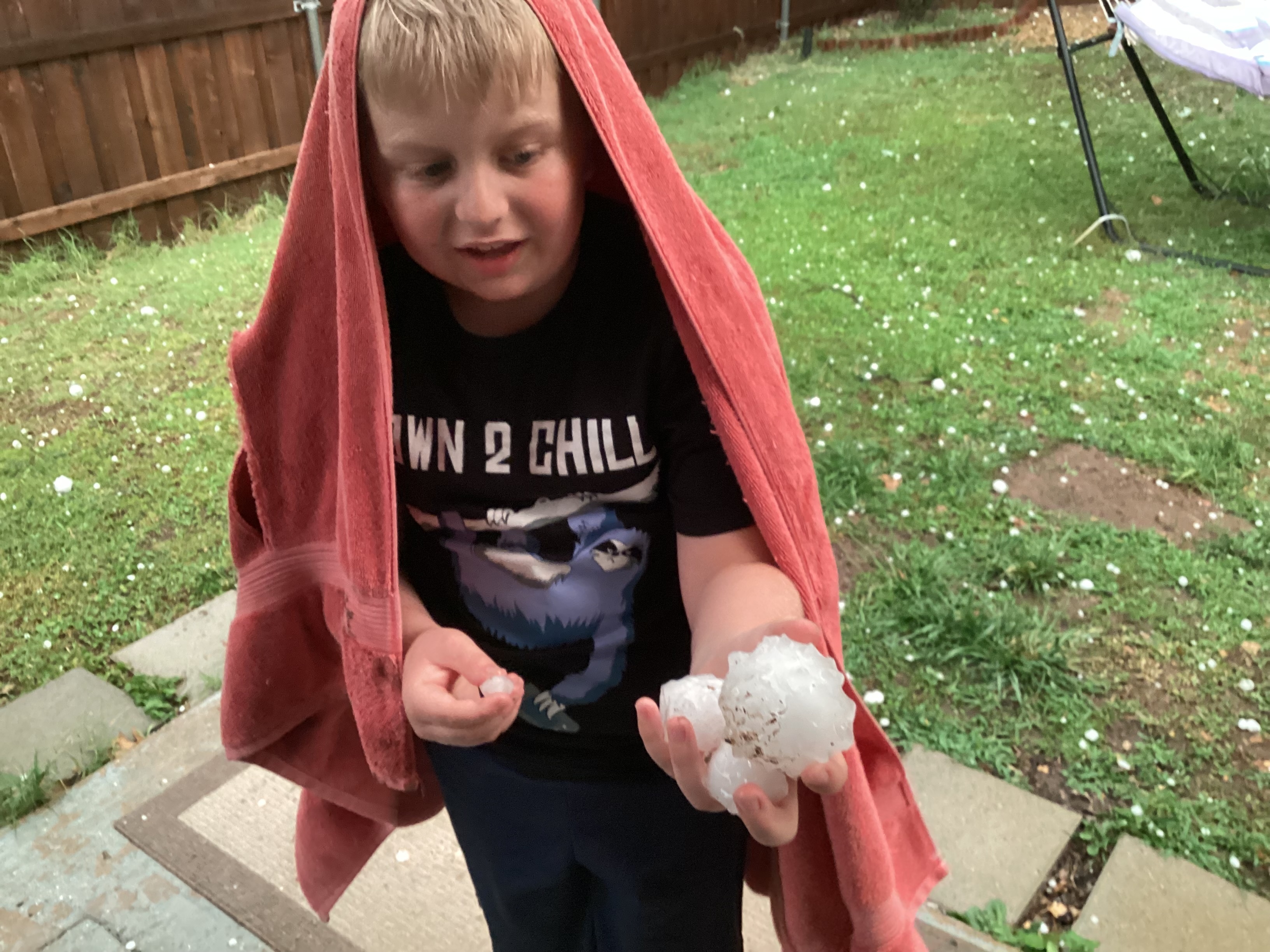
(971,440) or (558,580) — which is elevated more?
(558,580)

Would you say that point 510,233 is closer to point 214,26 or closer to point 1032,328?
point 1032,328

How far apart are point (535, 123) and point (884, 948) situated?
3.21ft

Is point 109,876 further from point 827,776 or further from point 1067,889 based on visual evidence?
point 1067,889

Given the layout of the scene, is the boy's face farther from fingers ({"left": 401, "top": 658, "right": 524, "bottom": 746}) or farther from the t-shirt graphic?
fingers ({"left": 401, "top": 658, "right": 524, "bottom": 746})

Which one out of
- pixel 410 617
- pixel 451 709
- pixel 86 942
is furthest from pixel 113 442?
pixel 451 709

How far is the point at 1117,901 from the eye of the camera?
5.84 ft

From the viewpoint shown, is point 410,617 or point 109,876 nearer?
point 410,617

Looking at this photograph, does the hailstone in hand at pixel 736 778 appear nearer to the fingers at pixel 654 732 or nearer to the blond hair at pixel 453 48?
the fingers at pixel 654 732

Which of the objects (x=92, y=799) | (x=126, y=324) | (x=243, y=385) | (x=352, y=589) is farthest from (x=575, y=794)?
(x=126, y=324)

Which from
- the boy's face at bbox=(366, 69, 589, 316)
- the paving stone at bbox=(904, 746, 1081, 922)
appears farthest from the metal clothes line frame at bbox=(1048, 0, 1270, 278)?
the boy's face at bbox=(366, 69, 589, 316)

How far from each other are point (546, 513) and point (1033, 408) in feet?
8.79

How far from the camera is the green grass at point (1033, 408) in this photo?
2150mm

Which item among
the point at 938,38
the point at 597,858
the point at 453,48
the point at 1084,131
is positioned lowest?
the point at 938,38

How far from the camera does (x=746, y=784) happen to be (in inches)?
33.3
